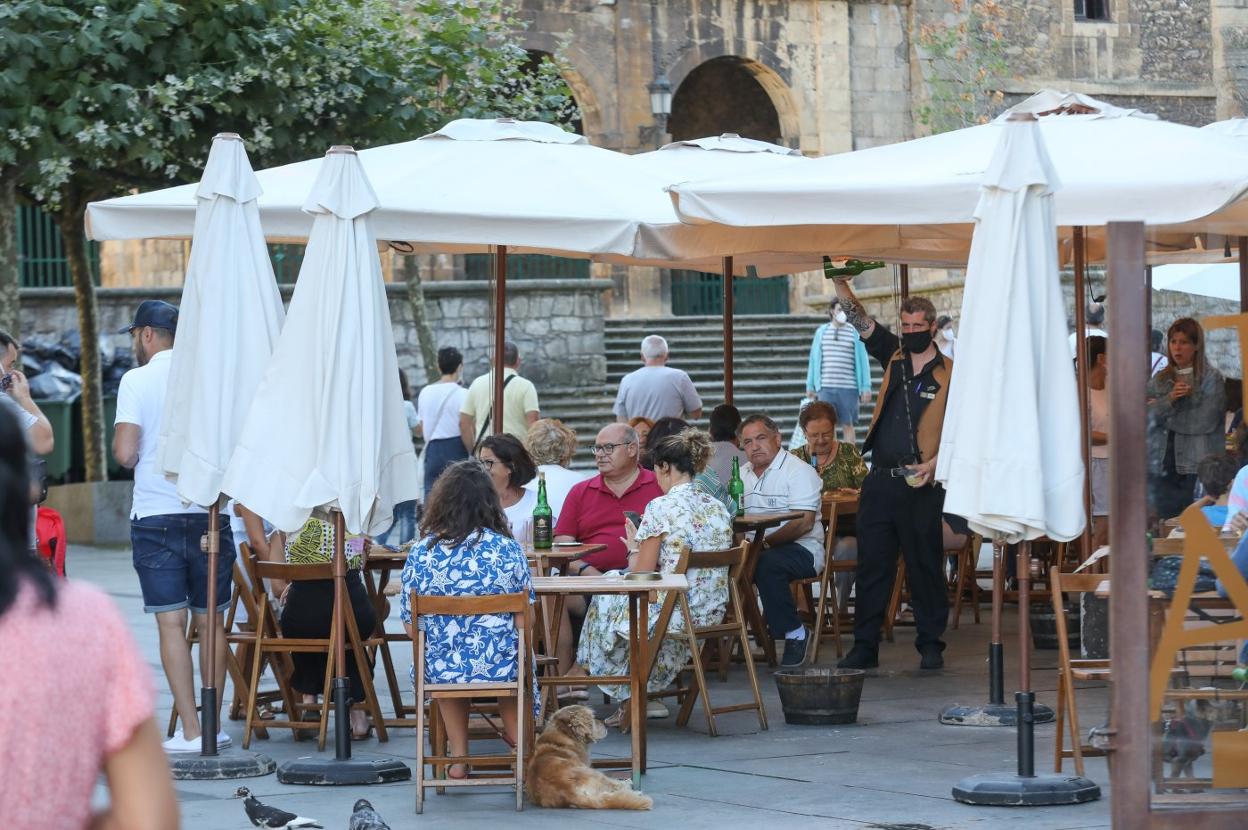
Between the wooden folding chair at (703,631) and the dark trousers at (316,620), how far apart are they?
48.4 inches

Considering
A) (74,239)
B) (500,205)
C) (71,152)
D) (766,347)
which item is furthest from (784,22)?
(500,205)

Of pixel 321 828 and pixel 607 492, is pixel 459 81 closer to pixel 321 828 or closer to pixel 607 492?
pixel 607 492

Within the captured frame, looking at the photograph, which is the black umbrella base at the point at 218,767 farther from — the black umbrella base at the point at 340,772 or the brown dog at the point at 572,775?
the brown dog at the point at 572,775

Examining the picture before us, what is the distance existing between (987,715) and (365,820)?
3.20 m

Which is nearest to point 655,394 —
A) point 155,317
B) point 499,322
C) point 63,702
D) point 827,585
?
point 499,322

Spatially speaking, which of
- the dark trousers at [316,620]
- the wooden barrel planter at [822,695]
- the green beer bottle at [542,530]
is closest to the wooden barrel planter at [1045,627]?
the wooden barrel planter at [822,695]

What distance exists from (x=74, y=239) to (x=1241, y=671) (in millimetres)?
14334

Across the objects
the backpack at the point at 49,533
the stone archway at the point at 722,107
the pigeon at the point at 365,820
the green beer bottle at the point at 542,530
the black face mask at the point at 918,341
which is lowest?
the pigeon at the point at 365,820

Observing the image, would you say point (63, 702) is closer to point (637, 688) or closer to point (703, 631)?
point (637, 688)

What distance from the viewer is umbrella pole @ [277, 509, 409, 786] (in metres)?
6.84

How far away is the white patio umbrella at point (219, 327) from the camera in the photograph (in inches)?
284

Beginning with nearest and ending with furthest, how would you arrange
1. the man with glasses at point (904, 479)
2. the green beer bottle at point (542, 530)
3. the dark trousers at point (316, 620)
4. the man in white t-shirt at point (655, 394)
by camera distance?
the dark trousers at point (316, 620), the green beer bottle at point (542, 530), the man with glasses at point (904, 479), the man in white t-shirt at point (655, 394)

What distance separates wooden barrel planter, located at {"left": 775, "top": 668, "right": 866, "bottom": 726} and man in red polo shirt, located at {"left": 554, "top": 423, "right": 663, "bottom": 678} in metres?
1.05

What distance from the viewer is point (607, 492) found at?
28.7 feet
